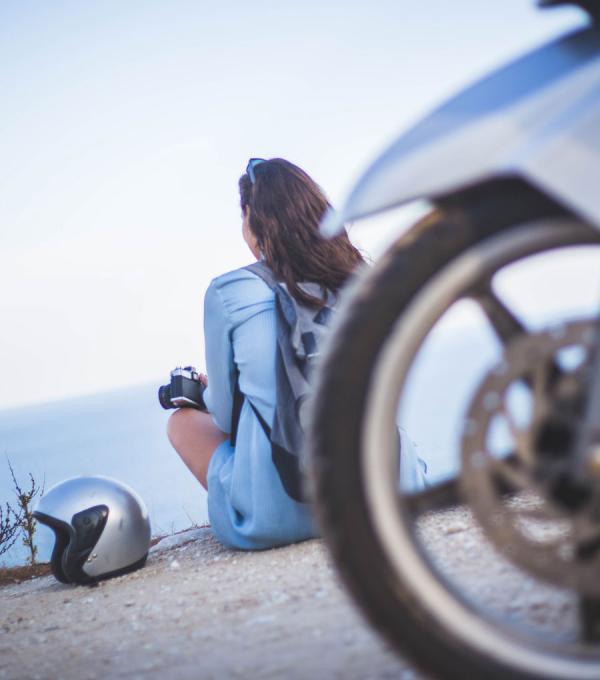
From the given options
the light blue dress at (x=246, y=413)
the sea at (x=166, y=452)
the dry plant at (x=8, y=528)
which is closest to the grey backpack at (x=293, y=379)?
the light blue dress at (x=246, y=413)

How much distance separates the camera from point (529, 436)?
3.87 feet

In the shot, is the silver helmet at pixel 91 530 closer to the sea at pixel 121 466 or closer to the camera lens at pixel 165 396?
the sea at pixel 121 466

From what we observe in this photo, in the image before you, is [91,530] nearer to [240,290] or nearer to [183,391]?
[183,391]

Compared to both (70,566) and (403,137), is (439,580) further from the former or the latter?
(70,566)

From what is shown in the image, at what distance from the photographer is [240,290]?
10.7 feet

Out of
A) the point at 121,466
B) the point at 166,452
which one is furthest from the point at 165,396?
the point at 166,452

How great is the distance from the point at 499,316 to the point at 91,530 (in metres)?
2.59

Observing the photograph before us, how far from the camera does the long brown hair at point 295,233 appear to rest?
3221mm

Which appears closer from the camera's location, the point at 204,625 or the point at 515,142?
the point at 515,142

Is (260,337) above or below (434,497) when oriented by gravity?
above

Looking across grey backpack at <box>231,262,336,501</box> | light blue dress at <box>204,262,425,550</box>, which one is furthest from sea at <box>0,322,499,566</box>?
light blue dress at <box>204,262,425,550</box>

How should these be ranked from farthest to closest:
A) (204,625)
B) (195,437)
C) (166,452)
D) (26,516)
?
(166,452), (26,516), (195,437), (204,625)

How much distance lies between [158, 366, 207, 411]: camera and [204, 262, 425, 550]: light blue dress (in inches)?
12.8

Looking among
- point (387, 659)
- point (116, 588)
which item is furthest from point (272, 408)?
point (387, 659)
